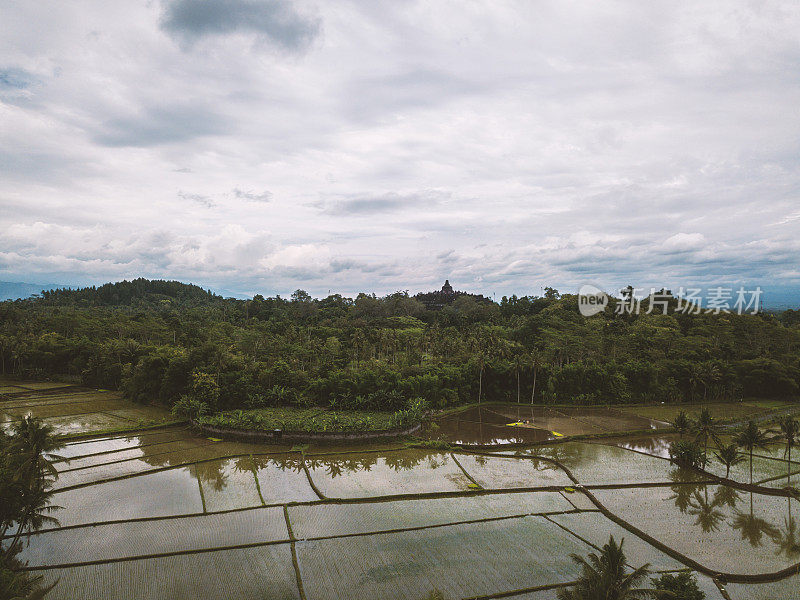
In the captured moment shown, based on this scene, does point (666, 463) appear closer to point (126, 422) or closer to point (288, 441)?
point (288, 441)

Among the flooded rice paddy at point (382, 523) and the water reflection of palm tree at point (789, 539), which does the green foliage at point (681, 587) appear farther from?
the water reflection of palm tree at point (789, 539)

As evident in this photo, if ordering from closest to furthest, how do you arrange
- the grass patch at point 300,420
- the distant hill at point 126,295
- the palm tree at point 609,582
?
the palm tree at point 609,582 → the grass patch at point 300,420 → the distant hill at point 126,295

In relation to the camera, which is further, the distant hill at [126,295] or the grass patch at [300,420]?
the distant hill at [126,295]

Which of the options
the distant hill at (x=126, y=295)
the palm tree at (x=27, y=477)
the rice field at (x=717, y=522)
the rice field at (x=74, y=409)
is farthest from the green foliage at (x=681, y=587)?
the distant hill at (x=126, y=295)

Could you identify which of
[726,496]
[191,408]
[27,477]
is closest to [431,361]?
[191,408]

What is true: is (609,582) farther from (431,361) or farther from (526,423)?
(431,361)

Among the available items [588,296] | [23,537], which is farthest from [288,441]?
[588,296]
